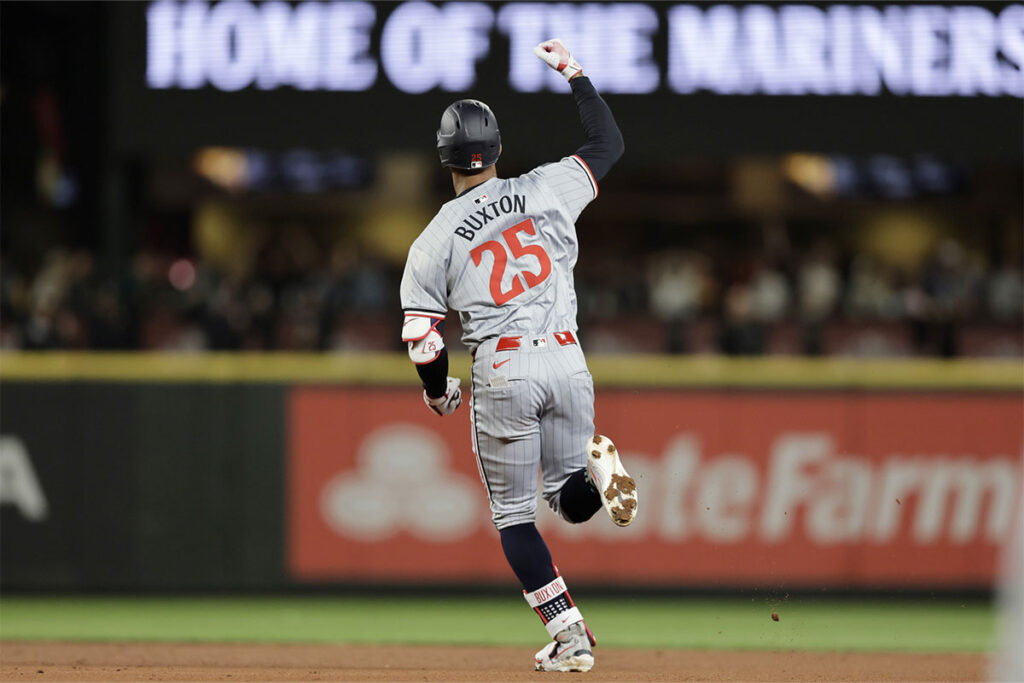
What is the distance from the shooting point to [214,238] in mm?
17609

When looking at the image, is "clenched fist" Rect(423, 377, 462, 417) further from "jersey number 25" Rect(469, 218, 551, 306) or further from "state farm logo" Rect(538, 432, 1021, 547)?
"state farm logo" Rect(538, 432, 1021, 547)

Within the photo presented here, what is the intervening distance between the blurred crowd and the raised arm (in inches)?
172

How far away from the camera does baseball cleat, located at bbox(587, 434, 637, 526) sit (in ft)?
15.5

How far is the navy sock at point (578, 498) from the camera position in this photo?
504 centimetres

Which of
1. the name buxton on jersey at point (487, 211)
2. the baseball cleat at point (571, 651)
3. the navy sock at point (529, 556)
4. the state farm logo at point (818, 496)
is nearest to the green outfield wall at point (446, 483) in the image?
the state farm logo at point (818, 496)

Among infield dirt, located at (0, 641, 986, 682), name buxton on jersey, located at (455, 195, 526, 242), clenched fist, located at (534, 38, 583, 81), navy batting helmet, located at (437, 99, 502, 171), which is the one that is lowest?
infield dirt, located at (0, 641, 986, 682)

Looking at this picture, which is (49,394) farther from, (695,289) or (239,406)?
(695,289)

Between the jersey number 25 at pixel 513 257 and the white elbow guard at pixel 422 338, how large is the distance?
272 millimetres

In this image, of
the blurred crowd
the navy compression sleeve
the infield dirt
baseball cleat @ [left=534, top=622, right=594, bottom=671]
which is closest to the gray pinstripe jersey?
the navy compression sleeve

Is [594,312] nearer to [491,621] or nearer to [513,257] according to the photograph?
[491,621]

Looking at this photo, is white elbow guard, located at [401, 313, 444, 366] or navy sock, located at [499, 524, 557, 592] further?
navy sock, located at [499, 524, 557, 592]

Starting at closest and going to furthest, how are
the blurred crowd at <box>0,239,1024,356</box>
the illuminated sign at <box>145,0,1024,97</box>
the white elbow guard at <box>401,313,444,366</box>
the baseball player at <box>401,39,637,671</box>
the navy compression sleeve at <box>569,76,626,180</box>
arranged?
the white elbow guard at <box>401,313,444,366</box>
the baseball player at <box>401,39,637,671</box>
the navy compression sleeve at <box>569,76,626,180</box>
the illuminated sign at <box>145,0,1024,97</box>
the blurred crowd at <box>0,239,1024,356</box>

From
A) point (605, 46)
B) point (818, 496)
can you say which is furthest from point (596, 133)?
point (818, 496)

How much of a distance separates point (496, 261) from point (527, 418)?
584 millimetres
